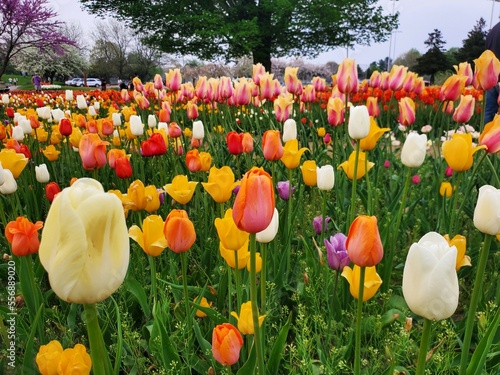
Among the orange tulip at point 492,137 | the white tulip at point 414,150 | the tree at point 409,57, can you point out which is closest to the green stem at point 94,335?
the white tulip at point 414,150

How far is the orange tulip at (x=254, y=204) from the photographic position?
0.94 m

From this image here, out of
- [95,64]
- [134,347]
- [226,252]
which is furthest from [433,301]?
[95,64]

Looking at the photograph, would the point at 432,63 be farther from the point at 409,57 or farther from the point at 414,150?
the point at 414,150

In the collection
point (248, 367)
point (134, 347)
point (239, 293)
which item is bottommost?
point (134, 347)

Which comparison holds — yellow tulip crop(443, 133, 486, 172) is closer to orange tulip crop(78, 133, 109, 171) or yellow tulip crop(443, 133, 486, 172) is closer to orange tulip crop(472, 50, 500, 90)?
orange tulip crop(472, 50, 500, 90)

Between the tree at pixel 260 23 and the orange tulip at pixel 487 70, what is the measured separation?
17458 millimetres

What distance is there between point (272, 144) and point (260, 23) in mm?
20220

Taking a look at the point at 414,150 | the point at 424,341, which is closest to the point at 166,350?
the point at 424,341

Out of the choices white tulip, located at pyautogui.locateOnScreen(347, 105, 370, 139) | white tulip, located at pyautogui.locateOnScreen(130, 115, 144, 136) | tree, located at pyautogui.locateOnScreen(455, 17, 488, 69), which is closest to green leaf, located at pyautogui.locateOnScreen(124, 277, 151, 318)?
white tulip, located at pyautogui.locateOnScreen(347, 105, 370, 139)

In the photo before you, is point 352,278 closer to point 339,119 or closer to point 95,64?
point 339,119

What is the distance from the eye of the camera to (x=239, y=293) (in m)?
1.47

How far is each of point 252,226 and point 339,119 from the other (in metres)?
2.23

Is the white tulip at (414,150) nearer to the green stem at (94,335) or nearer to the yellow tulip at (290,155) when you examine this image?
the yellow tulip at (290,155)

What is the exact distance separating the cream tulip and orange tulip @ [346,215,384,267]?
52 cm
